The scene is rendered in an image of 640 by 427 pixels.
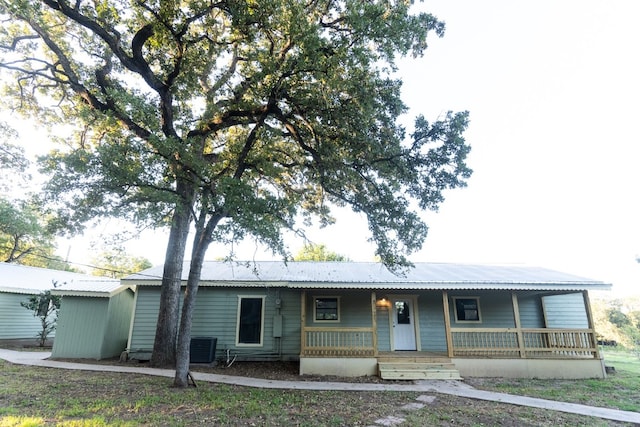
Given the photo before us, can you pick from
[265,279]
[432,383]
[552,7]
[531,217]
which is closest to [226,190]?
[265,279]

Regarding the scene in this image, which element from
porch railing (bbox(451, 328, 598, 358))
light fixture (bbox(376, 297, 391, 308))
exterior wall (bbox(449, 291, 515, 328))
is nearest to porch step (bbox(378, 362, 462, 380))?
porch railing (bbox(451, 328, 598, 358))

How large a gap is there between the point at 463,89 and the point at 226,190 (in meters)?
7.64

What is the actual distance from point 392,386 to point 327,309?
416 cm

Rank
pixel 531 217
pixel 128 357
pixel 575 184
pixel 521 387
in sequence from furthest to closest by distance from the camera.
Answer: pixel 531 217 < pixel 575 184 < pixel 128 357 < pixel 521 387

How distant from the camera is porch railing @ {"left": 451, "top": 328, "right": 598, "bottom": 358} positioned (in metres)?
9.95

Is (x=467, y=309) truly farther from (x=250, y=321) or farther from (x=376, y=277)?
(x=250, y=321)

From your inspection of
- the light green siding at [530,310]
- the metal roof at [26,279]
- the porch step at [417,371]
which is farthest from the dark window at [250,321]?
the light green siding at [530,310]

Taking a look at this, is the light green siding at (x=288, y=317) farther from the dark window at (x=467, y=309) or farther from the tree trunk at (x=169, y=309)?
the tree trunk at (x=169, y=309)

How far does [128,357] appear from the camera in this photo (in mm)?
11102

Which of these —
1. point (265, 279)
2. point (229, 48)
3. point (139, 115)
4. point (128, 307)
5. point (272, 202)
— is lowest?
point (128, 307)

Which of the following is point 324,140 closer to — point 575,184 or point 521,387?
point 521,387

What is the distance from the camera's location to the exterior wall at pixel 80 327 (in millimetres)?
11414

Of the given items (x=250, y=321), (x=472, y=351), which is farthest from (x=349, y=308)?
(x=472, y=351)

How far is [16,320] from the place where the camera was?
16891 mm
